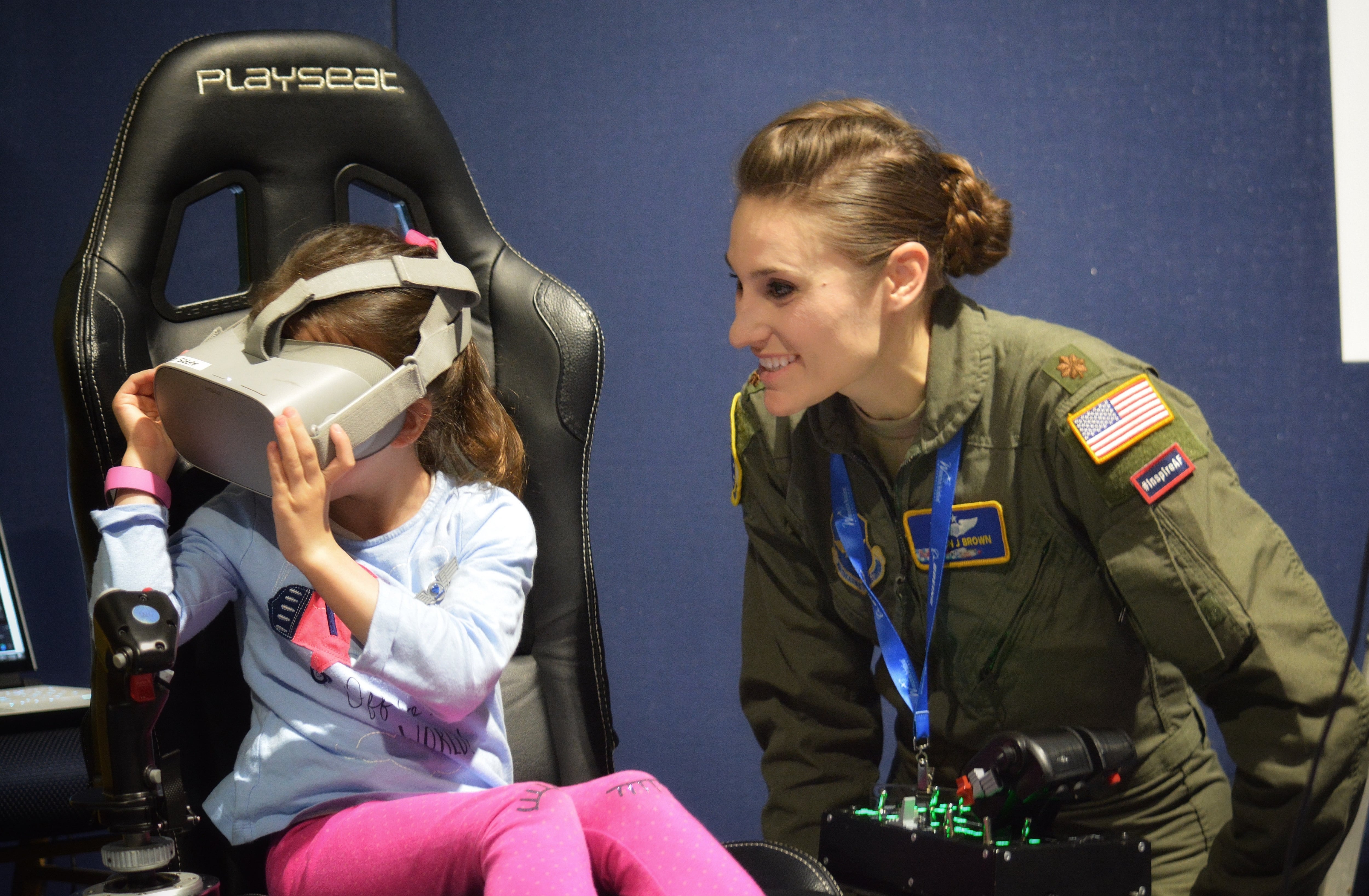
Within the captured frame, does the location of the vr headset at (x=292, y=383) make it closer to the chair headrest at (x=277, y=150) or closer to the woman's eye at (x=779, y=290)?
the chair headrest at (x=277, y=150)

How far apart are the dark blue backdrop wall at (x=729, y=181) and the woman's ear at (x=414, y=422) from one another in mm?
1017

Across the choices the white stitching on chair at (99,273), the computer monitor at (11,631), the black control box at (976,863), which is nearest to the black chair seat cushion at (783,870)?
the black control box at (976,863)

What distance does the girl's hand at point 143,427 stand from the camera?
1.17m

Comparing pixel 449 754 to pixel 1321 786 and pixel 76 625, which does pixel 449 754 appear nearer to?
pixel 1321 786

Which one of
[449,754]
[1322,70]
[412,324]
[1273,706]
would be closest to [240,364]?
[412,324]

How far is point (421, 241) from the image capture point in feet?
4.16

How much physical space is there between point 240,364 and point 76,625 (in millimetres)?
1477

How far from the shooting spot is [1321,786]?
3.85 ft

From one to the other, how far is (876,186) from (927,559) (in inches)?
17.9

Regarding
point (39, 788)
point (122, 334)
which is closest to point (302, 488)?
point (122, 334)

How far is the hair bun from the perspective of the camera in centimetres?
132

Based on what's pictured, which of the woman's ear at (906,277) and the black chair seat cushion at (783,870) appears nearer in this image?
the black chair seat cushion at (783,870)

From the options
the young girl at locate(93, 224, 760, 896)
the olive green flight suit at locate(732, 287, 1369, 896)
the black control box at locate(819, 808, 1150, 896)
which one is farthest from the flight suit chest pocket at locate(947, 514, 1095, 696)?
the young girl at locate(93, 224, 760, 896)

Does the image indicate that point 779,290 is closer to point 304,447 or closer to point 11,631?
point 304,447
